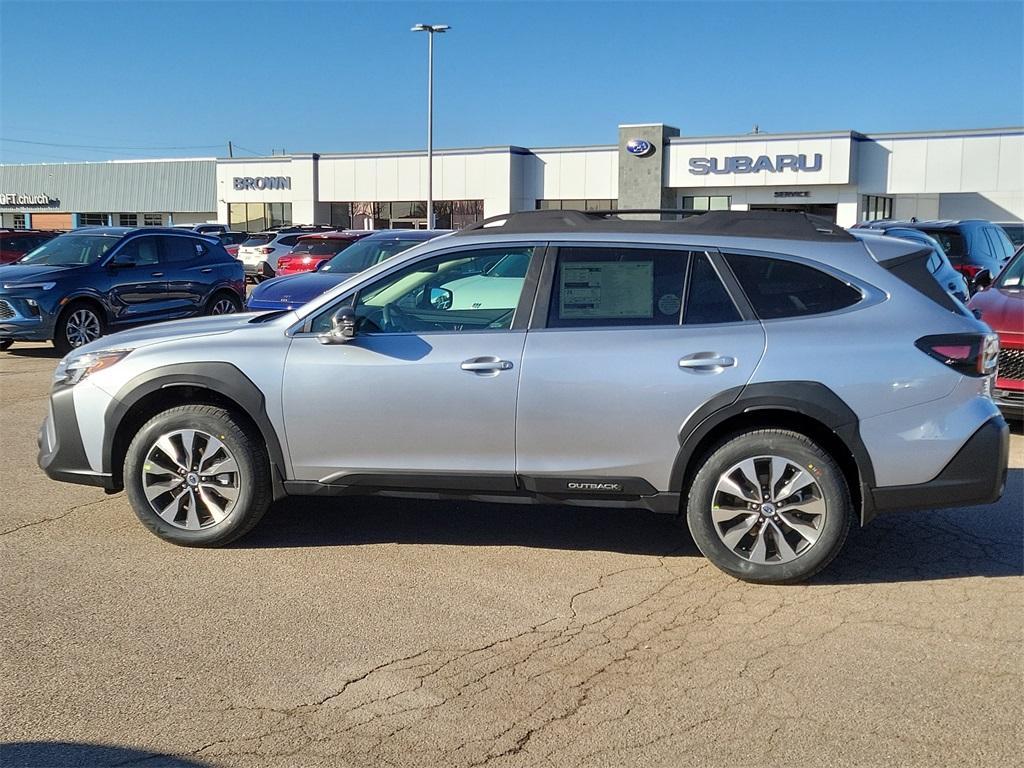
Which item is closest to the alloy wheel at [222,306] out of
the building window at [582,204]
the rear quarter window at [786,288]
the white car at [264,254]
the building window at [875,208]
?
the white car at [264,254]

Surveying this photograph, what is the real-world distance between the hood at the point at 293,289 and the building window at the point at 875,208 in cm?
3580

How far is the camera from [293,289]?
1225 cm

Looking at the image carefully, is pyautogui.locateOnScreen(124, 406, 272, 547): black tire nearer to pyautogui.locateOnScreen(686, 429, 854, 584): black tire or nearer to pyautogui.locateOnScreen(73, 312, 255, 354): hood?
pyautogui.locateOnScreen(73, 312, 255, 354): hood

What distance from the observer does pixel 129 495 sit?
5598mm

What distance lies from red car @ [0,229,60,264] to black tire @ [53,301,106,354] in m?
10.6

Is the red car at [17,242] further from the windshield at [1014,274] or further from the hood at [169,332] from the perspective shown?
the windshield at [1014,274]

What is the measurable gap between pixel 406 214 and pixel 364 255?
3892 centimetres

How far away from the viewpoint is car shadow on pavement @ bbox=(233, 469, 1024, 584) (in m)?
5.48

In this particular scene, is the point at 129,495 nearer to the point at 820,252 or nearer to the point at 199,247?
the point at 820,252

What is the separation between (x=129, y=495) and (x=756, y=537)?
3.35 meters

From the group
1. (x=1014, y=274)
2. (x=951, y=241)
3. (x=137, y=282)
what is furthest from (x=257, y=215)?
(x=1014, y=274)

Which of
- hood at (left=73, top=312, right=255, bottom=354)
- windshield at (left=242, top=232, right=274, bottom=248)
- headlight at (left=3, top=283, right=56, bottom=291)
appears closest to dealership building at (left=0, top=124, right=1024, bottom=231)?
windshield at (left=242, top=232, right=274, bottom=248)

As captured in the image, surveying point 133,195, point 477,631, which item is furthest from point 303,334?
point 133,195

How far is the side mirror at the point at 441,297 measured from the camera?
5641 mm
